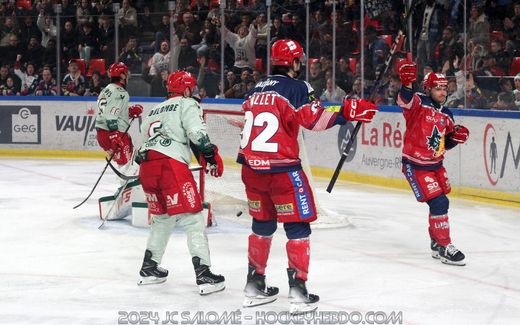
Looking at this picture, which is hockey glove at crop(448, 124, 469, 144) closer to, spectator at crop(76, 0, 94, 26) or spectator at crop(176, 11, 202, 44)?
spectator at crop(176, 11, 202, 44)

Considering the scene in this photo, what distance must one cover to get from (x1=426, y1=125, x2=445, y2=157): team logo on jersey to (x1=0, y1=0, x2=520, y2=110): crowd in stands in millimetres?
3415

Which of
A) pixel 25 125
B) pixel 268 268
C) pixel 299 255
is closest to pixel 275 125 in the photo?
pixel 299 255

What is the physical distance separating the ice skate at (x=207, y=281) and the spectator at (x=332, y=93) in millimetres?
6949

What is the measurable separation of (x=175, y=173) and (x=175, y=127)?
28 centimetres

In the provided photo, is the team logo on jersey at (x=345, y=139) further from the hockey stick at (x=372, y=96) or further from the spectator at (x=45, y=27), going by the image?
the spectator at (x=45, y=27)

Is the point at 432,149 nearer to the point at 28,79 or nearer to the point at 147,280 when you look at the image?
the point at 147,280

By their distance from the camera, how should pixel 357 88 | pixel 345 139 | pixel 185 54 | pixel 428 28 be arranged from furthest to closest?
pixel 185 54
pixel 357 88
pixel 345 139
pixel 428 28

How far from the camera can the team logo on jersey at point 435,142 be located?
7047 mm

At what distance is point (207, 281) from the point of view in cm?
588

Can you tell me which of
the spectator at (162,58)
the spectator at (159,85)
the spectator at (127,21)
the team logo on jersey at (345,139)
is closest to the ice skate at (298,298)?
the team logo on jersey at (345,139)

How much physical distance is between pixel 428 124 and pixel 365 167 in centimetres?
507

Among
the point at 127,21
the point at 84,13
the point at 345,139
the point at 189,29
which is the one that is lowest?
the point at 345,139

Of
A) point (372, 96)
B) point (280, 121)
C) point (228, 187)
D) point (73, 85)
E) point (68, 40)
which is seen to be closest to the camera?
point (280, 121)

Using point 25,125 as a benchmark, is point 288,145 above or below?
above
